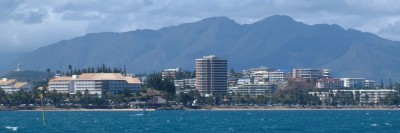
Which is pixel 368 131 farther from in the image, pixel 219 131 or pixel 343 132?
pixel 219 131

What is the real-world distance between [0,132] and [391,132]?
38828 mm

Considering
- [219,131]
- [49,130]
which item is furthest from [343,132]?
[49,130]

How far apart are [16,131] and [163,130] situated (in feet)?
50.1

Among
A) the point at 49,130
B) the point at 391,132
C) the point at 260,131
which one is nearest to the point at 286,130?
the point at 260,131

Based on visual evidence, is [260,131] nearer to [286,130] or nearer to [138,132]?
[286,130]

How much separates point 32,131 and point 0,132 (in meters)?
3.23

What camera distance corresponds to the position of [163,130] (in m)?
113

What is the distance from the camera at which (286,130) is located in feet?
370

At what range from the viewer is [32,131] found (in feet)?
355

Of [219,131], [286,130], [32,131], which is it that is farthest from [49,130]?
[286,130]

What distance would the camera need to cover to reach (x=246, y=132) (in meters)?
108

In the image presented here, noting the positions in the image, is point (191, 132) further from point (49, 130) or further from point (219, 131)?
point (49, 130)

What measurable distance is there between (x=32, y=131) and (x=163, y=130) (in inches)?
542

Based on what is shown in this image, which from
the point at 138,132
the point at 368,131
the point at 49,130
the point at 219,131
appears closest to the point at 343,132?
the point at 368,131
